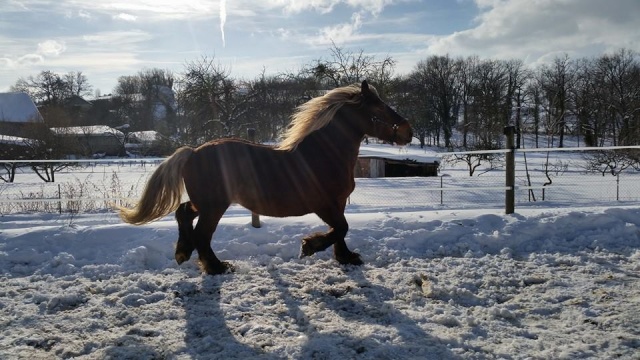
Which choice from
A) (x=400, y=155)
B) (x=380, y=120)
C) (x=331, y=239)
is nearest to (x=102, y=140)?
(x=400, y=155)

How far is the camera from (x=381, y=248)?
5.20 meters

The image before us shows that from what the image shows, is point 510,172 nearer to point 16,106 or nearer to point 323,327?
point 323,327

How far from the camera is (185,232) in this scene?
4.62 m

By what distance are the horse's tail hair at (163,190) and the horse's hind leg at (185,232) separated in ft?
0.91

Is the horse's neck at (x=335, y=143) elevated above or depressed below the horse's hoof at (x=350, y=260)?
above

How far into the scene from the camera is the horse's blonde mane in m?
4.69

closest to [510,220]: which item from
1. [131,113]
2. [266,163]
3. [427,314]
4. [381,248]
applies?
[381,248]

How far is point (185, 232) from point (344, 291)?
1831 mm

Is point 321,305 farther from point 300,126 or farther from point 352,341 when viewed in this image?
point 300,126

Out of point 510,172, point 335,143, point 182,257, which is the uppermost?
point 335,143

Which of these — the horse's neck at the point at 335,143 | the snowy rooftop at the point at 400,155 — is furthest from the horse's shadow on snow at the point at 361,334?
the snowy rooftop at the point at 400,155

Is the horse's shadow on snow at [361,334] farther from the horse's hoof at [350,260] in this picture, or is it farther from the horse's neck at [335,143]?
the horse's neck at [335,143]

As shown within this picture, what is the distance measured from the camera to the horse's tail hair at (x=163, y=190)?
432cm

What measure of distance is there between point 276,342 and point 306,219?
10.5 feet
